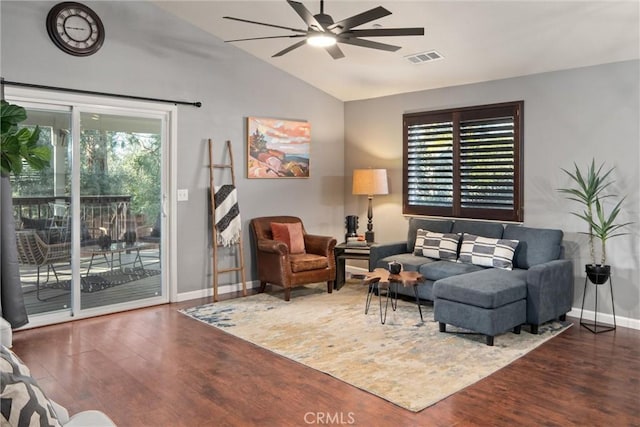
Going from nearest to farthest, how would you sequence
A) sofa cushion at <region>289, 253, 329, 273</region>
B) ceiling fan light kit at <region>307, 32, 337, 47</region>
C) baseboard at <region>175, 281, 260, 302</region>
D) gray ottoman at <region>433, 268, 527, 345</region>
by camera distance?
ceiling fan light kit at <region>307, 32, 337, 47</region> < gray ottoman at <region>433, 268, 527, 345</region> < sofa cushion at <region>289, 253, 329, 273</region> < baseboard at <region>175, 281, 260, 302</region>

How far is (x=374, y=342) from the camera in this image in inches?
166

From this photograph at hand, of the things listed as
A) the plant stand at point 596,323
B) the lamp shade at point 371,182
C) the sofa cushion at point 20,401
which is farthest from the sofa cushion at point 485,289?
the sofa cushion at point 20,401

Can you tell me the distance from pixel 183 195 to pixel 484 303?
3.45m

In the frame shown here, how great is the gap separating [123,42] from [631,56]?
4911 mm

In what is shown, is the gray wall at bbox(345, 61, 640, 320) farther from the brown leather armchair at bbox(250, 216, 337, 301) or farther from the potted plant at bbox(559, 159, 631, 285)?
the brown leather armchair at bbox(250, 216, 337, 301)

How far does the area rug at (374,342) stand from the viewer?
3.42 metres

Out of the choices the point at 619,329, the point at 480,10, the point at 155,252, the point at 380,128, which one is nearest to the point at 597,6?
the point at 480,10

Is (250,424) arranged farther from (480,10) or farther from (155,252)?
(480,10)

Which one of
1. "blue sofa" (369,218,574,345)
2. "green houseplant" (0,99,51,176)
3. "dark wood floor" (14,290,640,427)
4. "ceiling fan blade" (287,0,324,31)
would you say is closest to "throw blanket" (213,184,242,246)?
"dark wood floor" (14,290,640,427)

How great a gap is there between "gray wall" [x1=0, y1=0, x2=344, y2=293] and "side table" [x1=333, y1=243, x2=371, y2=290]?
0.89 m

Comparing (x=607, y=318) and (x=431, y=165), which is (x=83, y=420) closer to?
(x=607, y=318)

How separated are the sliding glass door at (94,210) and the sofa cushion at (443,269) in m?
2.88

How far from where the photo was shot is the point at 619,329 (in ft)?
15.4

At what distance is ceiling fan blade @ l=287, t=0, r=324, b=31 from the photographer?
3336 mm
